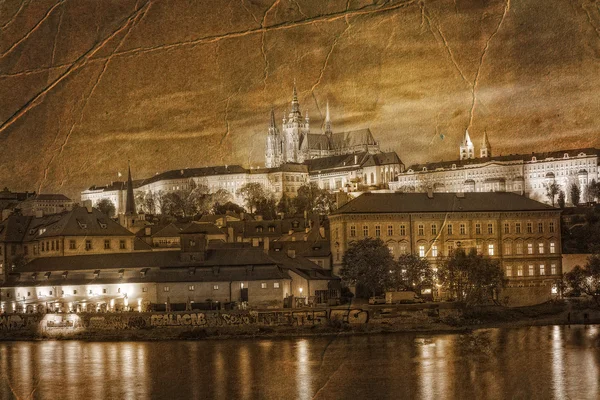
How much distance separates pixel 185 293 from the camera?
44625 mm

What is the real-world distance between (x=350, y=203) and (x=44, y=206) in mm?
57628

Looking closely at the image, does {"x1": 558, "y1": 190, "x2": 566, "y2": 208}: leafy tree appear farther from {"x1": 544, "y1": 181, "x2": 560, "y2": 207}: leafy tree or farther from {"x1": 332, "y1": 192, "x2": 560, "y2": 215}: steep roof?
{"x1": 332, "y1": 192, "x2": 560, "y2": 215}: steep roof

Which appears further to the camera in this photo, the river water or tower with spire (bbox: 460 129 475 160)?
tower with spire (bbox: 460 129 475 160)

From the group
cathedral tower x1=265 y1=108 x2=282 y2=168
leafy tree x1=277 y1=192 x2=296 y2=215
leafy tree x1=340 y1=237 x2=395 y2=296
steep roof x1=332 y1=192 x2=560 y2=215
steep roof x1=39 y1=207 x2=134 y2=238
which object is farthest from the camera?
cathedral tower x1=265 y1=108 x2=282 y2=168

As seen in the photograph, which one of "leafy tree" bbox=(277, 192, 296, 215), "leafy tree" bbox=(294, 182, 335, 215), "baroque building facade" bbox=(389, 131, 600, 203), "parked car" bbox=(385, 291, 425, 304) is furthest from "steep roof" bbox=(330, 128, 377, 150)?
"parked car" bbox=(385, 291, 425, 304)

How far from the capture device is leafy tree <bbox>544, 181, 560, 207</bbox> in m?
113

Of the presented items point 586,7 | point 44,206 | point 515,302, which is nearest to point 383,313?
point 515,302

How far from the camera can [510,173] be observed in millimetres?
127375

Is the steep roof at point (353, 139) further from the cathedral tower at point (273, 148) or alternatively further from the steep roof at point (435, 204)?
the steep roof at point (435, 204)

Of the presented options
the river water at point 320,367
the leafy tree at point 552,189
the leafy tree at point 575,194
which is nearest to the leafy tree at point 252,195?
the leafy tree at point 552,189

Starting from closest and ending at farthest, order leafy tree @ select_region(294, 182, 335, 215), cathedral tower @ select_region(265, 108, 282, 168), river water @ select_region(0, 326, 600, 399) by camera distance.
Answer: river water @ select_region(0, 326, 600, 399) < leafy tree @ select_region(294, 182, 335, 215) < cathedral tower @ select_region(265, 108, 282, 168)

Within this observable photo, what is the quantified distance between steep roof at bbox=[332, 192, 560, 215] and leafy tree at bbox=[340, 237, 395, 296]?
3.87 meters

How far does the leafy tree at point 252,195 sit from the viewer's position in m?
115

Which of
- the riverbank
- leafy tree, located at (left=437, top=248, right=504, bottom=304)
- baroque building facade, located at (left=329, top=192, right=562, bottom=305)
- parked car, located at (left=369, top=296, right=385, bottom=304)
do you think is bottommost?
the riverbank
